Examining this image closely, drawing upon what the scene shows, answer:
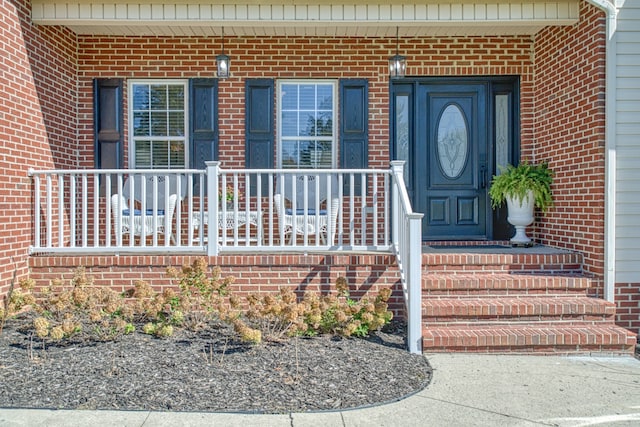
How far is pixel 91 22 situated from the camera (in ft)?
20.1

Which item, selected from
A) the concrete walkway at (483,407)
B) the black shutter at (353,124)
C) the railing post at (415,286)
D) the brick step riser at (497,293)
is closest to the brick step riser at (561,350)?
the concrete walkway at (483,407)

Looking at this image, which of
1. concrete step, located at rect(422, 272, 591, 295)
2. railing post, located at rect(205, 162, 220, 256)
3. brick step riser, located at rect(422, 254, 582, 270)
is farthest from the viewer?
brick step riser, located at rect(422, 254, 582, 270)

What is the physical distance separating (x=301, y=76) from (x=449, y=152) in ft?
7.24

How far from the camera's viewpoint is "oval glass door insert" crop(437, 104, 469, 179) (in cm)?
746

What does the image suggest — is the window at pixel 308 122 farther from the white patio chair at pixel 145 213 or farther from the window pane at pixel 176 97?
the white patio chair at pixel 145 213

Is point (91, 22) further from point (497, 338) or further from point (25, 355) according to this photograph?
point (497, 338)

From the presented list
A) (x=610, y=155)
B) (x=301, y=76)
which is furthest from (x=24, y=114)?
(x=610, y=155)

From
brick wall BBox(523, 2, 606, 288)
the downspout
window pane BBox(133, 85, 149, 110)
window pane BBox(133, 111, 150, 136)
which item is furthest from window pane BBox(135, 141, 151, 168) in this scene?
the downspout

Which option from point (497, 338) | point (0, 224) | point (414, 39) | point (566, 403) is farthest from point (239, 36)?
point (566, 403)

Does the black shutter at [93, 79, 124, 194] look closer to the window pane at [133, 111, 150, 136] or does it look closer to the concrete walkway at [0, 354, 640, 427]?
the window pane at [133, 111, 150, 136]

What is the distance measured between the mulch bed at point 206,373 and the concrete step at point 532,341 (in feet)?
1.16

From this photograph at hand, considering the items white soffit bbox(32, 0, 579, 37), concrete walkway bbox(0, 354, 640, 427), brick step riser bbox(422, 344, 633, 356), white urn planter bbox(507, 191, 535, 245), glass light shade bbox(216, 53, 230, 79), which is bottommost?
concrete walkway bbox(0, 354, 640, 427)

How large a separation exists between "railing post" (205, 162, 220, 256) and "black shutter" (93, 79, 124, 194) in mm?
1904

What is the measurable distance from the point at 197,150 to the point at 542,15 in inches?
172
